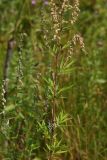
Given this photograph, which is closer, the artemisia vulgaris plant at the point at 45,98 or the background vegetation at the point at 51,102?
the artemisia vulgaris plant at the point at 45,98

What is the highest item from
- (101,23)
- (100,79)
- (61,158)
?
(101,23)

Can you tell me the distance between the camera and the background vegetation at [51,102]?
207cm

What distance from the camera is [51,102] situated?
2047 millimetres

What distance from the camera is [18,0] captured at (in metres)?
3.83

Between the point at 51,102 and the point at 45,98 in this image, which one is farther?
the point at 45,98

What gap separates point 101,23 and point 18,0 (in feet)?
2.32

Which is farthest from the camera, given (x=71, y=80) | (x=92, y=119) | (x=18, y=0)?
(x=18, y=0)

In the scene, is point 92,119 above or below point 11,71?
below

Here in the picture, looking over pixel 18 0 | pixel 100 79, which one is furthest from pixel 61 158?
pixel 18 0

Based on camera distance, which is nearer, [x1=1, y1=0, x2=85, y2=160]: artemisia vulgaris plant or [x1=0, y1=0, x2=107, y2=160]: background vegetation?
[x1=1, y1=0, x2=85, y2=160]: artemisia vulgaris plant

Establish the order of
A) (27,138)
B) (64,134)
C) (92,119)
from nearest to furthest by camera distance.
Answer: (27,138) → (64,134) → (92,119)

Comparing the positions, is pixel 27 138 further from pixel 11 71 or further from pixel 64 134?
pixel 11 71

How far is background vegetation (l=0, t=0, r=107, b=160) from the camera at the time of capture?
2.07 m

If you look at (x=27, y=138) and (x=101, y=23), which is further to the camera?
(x=101, y=23)
